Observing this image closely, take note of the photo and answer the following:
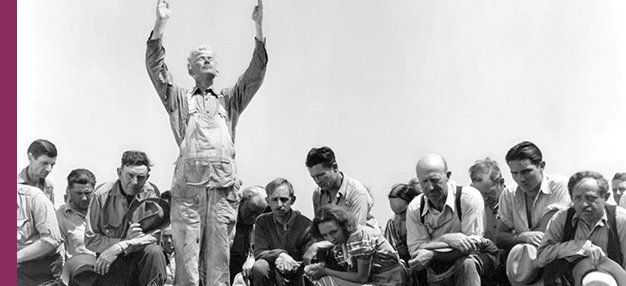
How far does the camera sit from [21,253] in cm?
874

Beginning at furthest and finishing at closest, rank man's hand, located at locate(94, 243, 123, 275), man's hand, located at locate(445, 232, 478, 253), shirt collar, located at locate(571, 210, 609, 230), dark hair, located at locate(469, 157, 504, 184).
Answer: dark hair, located at locate(469, 157, 504, 184), man's hand, located at locate(94, 243, 123, 275), man's hand, located at locate(445, 232, 478, 253), shirt collar, located at locate(571, 210, 609, 230)

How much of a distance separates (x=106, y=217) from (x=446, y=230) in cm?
324

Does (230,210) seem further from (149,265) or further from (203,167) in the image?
(149,265)

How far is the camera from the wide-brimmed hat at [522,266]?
7.93m

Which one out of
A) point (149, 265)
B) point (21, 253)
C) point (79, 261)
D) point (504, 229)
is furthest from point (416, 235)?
point (21, 253)

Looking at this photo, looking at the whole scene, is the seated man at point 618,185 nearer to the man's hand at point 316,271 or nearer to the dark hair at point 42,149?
the man's hand at point 316,271

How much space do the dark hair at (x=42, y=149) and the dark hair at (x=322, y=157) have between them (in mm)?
2999

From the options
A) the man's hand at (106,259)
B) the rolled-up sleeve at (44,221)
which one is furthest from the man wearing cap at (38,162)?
the man's hand at (106,259)

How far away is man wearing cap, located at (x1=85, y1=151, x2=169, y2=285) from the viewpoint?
8234mm

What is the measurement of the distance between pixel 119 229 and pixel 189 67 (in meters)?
1.84

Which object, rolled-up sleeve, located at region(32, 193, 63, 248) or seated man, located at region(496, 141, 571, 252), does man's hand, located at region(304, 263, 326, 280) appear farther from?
rolled-up sleeve, located at region(32, 193, 63, 248)

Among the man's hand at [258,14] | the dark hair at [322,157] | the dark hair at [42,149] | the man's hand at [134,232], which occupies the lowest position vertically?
the man's hand at [134,232]

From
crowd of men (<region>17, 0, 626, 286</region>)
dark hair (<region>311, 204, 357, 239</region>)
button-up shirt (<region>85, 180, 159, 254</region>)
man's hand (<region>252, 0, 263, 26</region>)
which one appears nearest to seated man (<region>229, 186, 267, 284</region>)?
crowd of men (<region>17, 0, 626, 286</region>)

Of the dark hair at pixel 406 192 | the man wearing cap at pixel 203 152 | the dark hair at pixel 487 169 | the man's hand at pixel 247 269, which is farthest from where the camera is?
the dark hair at pixel 487 169
